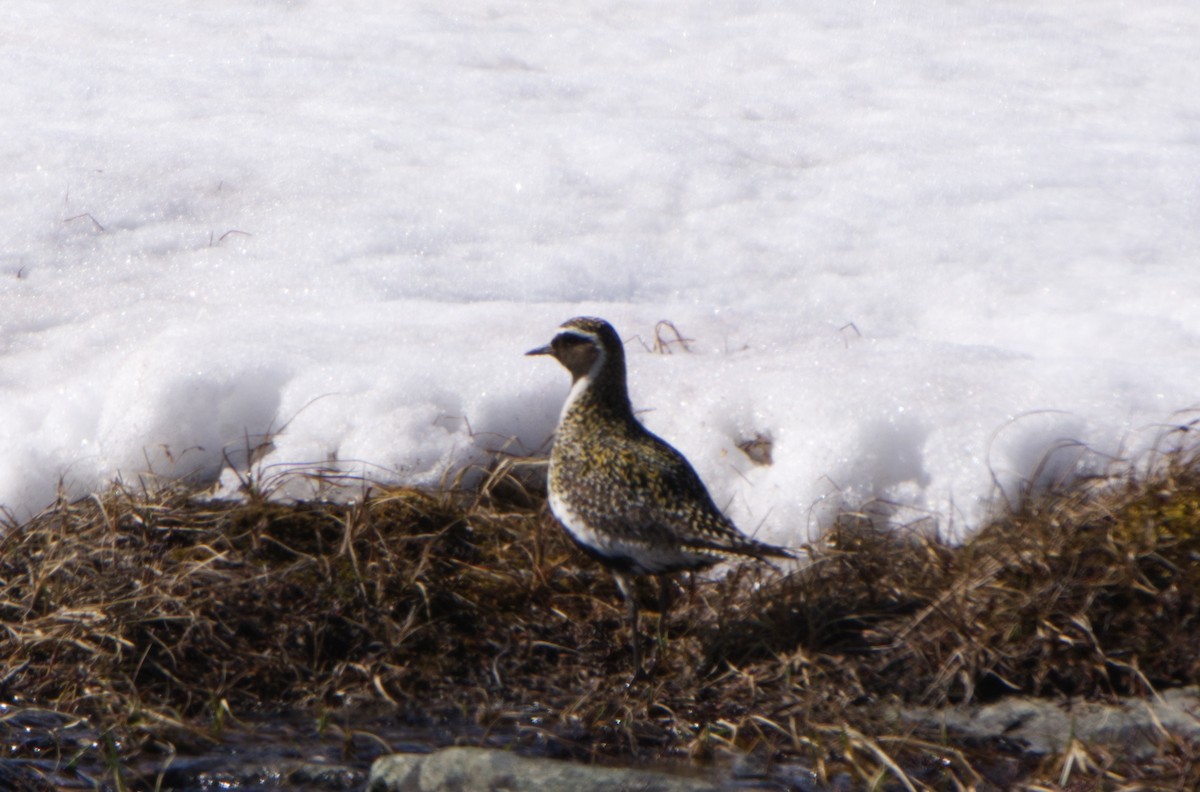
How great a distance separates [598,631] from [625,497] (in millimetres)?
535

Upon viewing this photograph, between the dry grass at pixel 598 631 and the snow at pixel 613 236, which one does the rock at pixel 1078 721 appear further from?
the snow at pixel 613 236

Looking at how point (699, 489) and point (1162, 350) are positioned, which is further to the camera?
point (1162, 350)

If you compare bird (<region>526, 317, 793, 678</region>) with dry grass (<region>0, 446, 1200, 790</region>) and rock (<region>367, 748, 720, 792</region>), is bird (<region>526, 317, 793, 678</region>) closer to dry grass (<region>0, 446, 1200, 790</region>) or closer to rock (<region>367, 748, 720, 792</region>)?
dry grass (<region>0, 446, 1200, 790</region>)

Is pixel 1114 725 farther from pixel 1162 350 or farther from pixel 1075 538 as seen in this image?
pixel 1162 350

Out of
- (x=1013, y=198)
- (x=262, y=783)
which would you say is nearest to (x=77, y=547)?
(x=262, y=783)

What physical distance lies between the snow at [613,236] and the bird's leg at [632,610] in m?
0.74

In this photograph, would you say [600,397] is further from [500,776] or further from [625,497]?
[500,776]

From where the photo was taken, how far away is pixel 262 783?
12.4 feet

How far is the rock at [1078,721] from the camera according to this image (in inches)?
153

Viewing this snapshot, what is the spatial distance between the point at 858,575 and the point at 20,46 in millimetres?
7410

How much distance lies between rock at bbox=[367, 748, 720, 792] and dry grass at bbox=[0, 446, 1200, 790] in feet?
0.72

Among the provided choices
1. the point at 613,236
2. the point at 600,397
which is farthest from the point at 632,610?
the point at 613,236

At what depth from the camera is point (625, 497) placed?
454cm

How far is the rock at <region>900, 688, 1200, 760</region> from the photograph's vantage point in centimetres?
389
